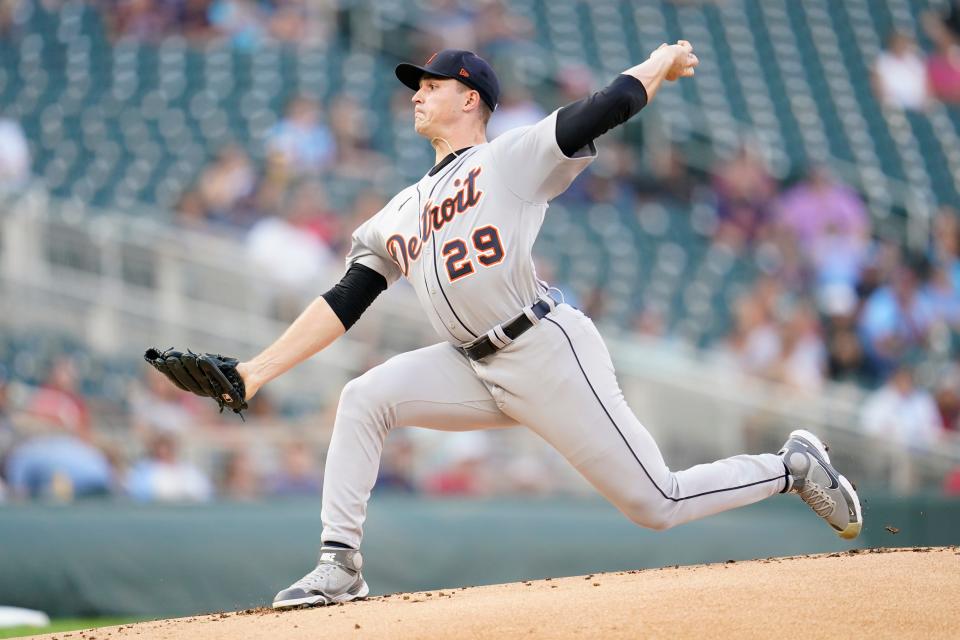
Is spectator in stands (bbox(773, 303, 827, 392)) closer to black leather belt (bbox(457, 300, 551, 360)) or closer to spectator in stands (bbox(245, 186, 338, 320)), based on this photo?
spectator in stands (bbox(245, 186, 338, 320))

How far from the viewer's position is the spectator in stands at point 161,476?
22.4ft

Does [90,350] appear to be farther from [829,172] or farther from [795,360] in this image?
[829,172]

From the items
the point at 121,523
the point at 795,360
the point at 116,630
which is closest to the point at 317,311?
the point at 116,630

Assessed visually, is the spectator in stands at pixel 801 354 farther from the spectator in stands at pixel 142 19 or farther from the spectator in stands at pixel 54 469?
the spectator in stands at pixel 142 19

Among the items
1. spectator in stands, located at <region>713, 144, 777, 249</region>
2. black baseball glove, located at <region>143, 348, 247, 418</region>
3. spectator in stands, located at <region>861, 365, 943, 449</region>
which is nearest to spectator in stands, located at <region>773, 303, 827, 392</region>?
spectator in stands, located at <region>861, 365, 943, 449</region>

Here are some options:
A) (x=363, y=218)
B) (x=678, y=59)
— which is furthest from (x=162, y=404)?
(x=678, y=59)

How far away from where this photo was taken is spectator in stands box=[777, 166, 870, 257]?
31.8 feet

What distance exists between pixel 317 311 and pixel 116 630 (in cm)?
105

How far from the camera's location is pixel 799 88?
11.8m

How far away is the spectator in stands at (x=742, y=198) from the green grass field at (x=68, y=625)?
5674 mm

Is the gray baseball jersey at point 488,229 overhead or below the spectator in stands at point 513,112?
below

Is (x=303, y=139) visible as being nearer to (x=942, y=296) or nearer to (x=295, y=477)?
(x=295, y=477)

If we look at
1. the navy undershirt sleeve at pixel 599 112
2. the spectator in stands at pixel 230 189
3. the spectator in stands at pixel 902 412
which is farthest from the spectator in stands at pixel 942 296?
the navy undershirt sleeve at pixel 599 112

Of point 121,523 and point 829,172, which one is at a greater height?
point 829,172
